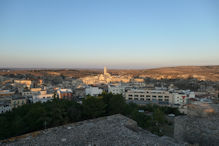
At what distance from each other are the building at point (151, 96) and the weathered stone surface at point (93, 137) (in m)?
27.7

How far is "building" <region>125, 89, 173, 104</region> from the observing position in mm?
33000

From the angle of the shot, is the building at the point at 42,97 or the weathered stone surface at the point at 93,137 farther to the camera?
the building at the point at 42,97

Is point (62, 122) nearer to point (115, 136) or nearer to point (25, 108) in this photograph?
point (25, 108)

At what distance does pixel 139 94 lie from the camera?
116 feet

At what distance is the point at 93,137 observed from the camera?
6.50m

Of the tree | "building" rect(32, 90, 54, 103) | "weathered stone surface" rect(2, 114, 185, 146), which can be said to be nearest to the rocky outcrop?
"weathered stone surface" rect(2, 114, 185, 146)

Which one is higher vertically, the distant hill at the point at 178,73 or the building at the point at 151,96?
the distant hill at the point at 178,73

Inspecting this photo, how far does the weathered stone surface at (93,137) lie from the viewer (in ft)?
20.0

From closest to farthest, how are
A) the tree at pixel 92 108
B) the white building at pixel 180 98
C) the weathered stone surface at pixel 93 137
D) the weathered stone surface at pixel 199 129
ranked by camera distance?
the weathered stone surface at pixel 93 137 < the weathered stone surface at pixel 199 129 < the tree at pixel 92 108 < the white building at pixel 180 98

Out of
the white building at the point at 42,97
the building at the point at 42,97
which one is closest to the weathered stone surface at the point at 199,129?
the building at the point at 42,97

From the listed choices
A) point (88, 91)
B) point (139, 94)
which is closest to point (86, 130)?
point (139, 94)

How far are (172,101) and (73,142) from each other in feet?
102

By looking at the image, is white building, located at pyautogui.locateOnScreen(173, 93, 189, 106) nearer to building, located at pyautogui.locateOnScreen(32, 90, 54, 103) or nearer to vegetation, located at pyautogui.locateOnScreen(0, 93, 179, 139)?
vegetation, located at pyautogui.locateOnScreen(0, 93, 179, 139)

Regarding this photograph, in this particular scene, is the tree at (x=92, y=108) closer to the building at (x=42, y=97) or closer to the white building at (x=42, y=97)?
the building at (x=42, y=97)
